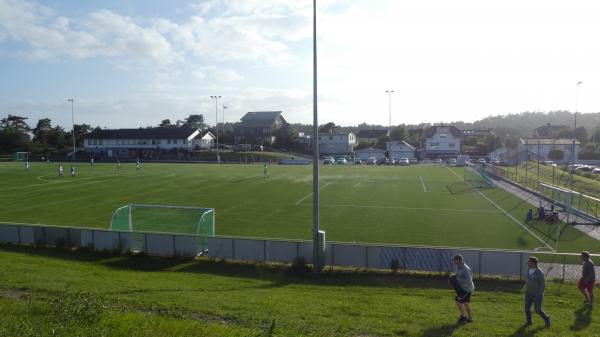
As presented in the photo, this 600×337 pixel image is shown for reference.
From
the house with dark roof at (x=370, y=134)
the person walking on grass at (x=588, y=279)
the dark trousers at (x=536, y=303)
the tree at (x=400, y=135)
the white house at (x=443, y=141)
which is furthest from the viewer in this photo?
the house with dark roof at (x=370, y=134)

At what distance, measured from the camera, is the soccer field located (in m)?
22.5

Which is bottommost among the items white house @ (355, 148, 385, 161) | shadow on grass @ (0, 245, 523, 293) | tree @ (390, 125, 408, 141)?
shadow on grass @ (0, 245, 523, 293)

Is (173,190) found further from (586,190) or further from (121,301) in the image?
(586,190)

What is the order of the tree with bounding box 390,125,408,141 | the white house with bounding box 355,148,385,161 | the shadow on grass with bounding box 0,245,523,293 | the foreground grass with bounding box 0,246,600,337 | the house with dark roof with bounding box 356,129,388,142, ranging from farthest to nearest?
the house with dark roof with bounding box 356,129,388,142 < the tree with bounding box 390,125,408,141 < the white house with bounding box 355,148,385,161 < the shadow on grass with bounding box 0,245,523,293 < the foreground grass with bounding box 0,246,600,337

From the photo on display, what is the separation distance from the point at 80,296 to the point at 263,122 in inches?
4620

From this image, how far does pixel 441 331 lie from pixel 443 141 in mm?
98672

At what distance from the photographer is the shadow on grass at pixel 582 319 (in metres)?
9.77

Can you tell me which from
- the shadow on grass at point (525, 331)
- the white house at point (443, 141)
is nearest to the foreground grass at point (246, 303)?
the shadow on grass at point (525, 331)

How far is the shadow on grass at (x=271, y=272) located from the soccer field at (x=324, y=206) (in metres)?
5.81

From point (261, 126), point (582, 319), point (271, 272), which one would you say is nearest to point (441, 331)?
point (582, 319)

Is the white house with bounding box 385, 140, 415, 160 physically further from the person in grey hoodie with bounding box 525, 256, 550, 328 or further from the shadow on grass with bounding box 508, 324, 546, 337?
the shadow on grass with bounding box 508, 324, 546, 337

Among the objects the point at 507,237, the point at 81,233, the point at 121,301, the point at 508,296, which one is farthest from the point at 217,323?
the point at 507,237

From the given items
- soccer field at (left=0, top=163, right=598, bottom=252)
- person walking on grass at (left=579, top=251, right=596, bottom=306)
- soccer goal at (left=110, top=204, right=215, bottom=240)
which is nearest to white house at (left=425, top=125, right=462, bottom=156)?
soccer field at (left=0, top=163, right=598, bottom=252)

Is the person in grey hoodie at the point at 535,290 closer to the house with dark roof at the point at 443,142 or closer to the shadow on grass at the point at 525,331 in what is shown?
the shadow on grass at the point at 525,331
